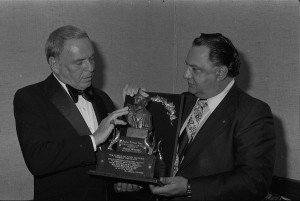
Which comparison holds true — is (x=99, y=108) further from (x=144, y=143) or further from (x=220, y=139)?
(x=220, y=139)

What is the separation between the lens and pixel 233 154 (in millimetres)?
3150

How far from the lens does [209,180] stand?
3086 mm

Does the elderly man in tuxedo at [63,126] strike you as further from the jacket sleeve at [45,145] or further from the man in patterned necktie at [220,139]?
the man in patterned necktie at [220,139]

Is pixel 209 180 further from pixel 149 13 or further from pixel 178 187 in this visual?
pixel 149 13

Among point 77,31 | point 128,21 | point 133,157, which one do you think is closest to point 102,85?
point 128,21

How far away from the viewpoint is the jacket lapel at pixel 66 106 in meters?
3.32

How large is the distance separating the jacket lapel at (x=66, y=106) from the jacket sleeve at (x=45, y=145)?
0.10 metres

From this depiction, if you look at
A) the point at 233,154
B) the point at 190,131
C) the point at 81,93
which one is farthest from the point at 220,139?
the point at 81,93

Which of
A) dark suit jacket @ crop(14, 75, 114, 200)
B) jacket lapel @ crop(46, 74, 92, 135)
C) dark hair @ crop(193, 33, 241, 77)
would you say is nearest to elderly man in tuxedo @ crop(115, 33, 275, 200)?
dark hair @ crop(193, 33, 241, 77)

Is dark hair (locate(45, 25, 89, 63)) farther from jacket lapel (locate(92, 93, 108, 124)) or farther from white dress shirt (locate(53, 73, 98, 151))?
jacket lapel (locate(92, 93, 108, 124))

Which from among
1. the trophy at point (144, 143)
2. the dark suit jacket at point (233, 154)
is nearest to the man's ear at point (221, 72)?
the dark suit jacket at point (233, 154)

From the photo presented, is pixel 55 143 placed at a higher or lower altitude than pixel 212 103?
lower

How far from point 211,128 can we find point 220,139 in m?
0.10

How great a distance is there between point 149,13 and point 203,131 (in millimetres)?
2464
